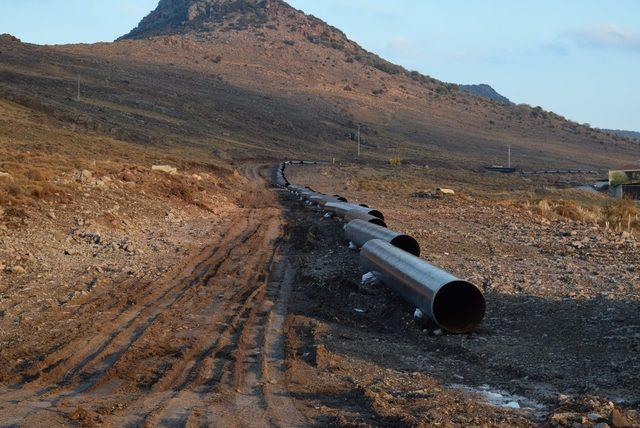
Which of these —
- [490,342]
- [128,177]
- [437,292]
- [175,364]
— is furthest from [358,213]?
[175,364]

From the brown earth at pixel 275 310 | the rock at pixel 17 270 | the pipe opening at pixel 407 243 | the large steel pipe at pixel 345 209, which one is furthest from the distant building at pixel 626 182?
the rock at pixel 17 270

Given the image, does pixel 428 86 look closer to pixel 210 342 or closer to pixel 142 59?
pixel 142 59

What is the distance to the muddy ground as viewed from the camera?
6.77 metres

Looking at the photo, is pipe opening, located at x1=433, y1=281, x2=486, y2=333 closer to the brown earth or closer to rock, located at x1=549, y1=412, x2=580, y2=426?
the brown earth

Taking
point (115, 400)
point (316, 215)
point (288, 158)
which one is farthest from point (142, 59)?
point (115, 400)

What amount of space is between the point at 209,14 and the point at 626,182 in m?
124

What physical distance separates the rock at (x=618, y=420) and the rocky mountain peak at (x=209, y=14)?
491ft

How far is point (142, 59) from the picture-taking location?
112 metres

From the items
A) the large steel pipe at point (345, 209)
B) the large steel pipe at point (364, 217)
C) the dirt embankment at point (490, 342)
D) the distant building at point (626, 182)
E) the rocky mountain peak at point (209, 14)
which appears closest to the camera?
the dirt embankment at point (490, 342)

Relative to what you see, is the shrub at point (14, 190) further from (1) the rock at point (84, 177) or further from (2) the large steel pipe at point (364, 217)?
(2) the large steel pipe at point (364, 217)

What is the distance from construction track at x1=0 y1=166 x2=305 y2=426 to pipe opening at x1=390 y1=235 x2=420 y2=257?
2760 millimetres

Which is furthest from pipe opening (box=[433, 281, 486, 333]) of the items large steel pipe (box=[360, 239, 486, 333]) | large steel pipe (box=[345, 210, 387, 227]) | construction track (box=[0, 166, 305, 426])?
large steel pipe (box=[345, 210, 387, 227])

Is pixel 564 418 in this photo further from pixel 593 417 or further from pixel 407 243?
pixel 407 243

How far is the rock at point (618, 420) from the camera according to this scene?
19.6ft
